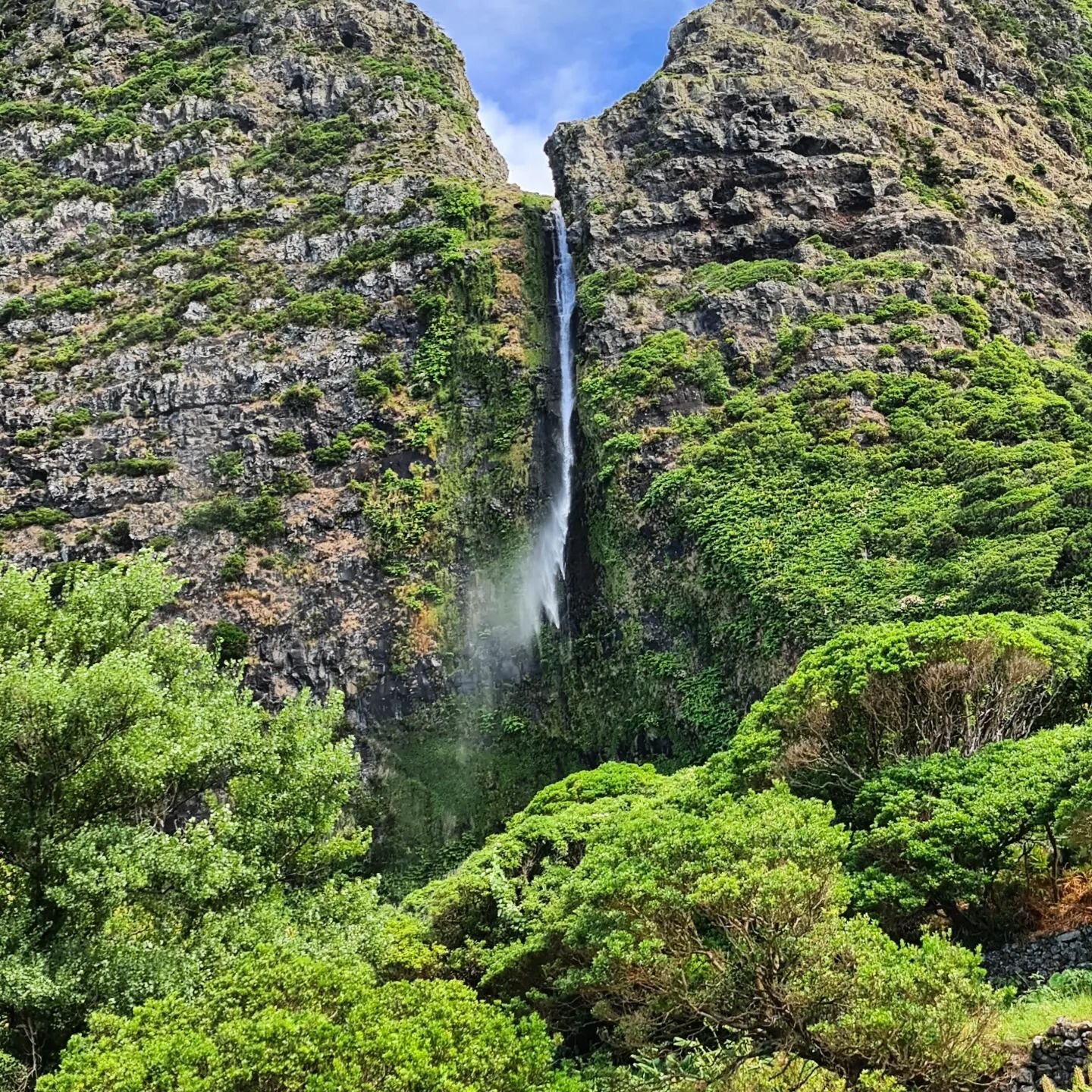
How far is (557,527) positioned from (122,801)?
2896 cm

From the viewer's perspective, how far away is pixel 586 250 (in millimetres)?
49188

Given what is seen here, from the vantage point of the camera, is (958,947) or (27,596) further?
(27,596)

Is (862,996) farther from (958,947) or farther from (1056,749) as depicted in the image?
(1056,749)

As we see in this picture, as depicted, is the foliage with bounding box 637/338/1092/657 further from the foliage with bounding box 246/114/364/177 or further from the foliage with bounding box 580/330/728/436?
the foliage with bounding box 246/114/364/177

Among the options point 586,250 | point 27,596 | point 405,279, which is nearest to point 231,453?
point 405,279

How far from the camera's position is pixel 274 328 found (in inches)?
1873

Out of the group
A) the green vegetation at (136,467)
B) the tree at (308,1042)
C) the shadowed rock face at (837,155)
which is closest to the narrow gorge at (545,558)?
the tree at (308,1042)

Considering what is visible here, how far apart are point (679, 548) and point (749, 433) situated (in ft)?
21.0

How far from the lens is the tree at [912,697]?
1786cm

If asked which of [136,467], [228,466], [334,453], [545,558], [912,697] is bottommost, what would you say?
[912,697]

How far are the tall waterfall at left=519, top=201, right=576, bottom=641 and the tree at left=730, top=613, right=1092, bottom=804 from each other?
2006cm

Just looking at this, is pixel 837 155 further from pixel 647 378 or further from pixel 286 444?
pixel 286 444

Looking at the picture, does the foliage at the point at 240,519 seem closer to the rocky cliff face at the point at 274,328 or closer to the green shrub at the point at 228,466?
the rocky cliff face at the point at 274,328

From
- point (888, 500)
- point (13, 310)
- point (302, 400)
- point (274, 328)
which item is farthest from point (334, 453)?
point (888, 500)
